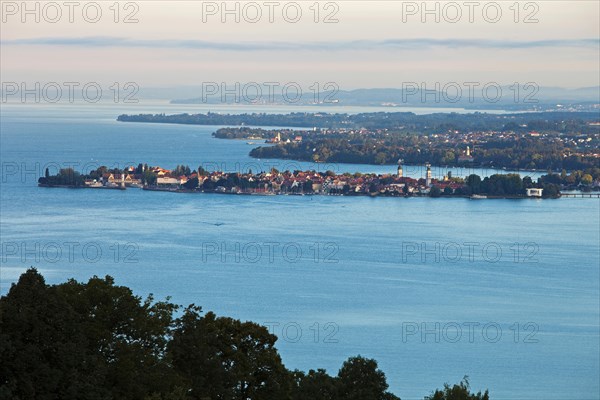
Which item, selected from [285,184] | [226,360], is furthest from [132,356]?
[285,184]

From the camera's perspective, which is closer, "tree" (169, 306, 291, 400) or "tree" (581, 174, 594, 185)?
"tree" (169, 306, 291, 400)

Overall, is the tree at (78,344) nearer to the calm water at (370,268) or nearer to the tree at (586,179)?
the calm water at (370,268)

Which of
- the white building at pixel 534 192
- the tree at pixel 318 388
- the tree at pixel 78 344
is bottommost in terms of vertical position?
the white building at pixel 534 192

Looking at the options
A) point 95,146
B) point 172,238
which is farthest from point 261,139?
point 172,238

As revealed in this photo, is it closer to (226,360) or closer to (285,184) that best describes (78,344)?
(226,360)

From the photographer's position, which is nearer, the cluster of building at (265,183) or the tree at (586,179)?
the cluster of building at (265,183)

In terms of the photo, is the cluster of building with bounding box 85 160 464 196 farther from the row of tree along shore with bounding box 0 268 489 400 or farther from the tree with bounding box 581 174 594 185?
the row of tree along shore with bounding box 0 268 489 400

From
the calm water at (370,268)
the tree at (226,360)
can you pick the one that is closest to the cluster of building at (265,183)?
the calm water at (370,268)

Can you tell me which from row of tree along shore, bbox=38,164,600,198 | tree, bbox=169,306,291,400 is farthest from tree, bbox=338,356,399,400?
row of tree along shore, bbox=38,164,600,198
